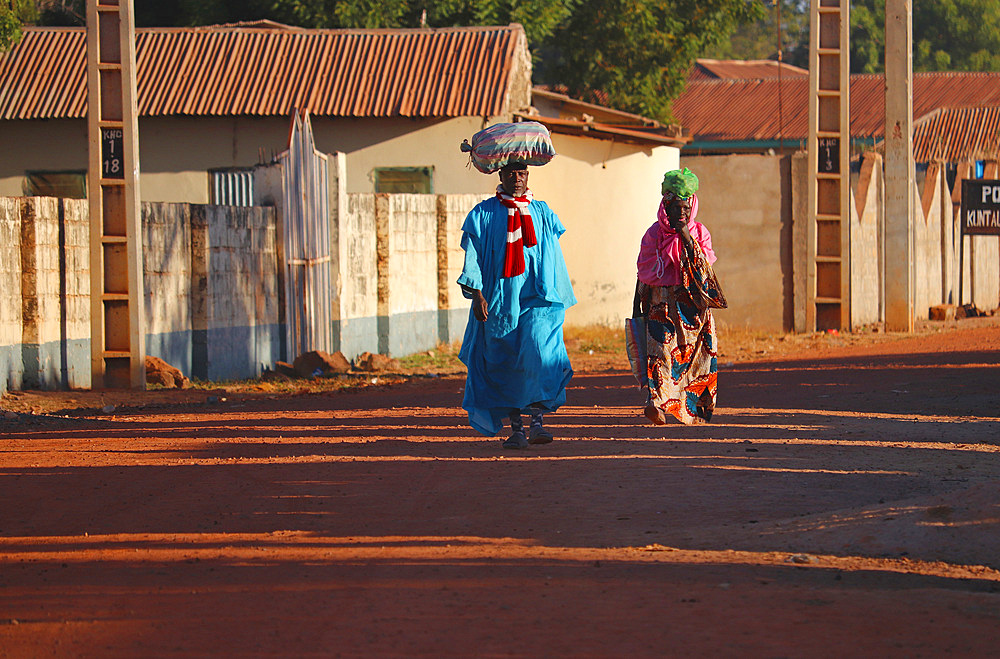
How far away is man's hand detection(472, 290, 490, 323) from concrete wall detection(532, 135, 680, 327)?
36.4ft

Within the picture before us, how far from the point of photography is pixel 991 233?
2127 cm

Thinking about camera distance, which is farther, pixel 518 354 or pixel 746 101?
pixel 746 101

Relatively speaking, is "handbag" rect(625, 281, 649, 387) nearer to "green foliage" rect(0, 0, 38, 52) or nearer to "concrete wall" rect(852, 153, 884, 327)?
"concrete wall" rect(852, 153, 884, 327)

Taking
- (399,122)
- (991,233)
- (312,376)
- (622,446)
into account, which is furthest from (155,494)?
(991,233)

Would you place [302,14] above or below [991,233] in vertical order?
above

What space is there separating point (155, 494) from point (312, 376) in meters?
6.78

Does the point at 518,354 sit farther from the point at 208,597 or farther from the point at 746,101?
the point at 746,101

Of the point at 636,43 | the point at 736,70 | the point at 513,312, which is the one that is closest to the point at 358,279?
the point at 513,312

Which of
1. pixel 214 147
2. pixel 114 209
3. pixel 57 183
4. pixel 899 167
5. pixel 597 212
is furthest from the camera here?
pixel 57 183

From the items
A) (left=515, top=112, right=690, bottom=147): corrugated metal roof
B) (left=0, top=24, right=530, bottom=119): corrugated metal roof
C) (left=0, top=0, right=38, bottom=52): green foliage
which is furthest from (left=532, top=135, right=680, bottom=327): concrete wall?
(left=0, top=0, right=38, bottom=52): green foliage

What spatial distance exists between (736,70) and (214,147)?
33.5 m

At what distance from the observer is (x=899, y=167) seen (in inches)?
693

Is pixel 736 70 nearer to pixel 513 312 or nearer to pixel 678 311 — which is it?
pixel 678 311

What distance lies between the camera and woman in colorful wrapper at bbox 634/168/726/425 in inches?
350
